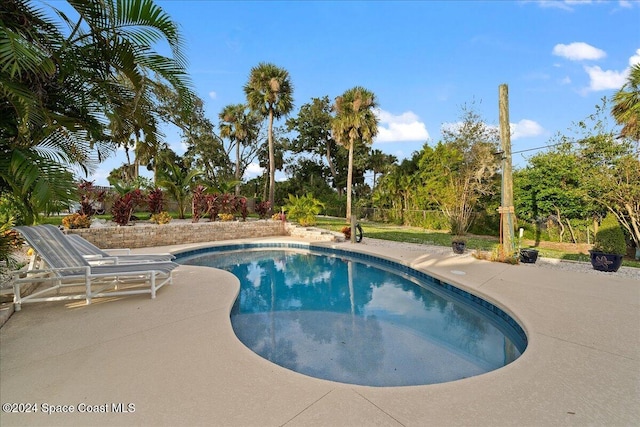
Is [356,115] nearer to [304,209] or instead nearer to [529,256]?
[304,209]

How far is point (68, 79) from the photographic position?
141 inches

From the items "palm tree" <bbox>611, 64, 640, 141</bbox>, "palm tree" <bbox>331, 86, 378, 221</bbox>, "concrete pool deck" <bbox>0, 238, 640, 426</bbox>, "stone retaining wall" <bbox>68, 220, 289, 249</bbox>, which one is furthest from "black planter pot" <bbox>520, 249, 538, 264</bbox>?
"palm tree" <bbox>331, 86, 378, 221</bbox>

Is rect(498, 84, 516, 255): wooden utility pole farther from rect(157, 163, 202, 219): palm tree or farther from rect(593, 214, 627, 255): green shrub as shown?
rect(157, 163, 202, 219): palm tree

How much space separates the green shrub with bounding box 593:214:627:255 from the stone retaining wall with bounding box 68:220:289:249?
1128 cm

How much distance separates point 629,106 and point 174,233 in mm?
15697

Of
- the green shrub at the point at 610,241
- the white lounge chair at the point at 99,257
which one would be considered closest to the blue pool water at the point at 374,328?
the white lounge chair at the point at 99,257

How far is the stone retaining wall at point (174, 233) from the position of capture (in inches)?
391

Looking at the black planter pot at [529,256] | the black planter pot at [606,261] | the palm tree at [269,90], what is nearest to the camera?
the black planter pot at [606,261]

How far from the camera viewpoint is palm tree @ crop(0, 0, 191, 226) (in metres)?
2.85

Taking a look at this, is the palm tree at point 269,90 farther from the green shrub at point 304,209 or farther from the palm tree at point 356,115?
the green shrub at point 304,209

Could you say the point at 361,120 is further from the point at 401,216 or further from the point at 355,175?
the point at 355,175

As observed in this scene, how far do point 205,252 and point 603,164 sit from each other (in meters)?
14.3

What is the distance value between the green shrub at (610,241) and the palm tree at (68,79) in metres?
9.53

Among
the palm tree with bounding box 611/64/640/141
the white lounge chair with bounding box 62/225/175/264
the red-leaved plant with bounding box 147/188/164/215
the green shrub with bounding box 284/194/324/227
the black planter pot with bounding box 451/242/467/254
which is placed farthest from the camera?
the green shrub with bounding box 284/194/324/227
